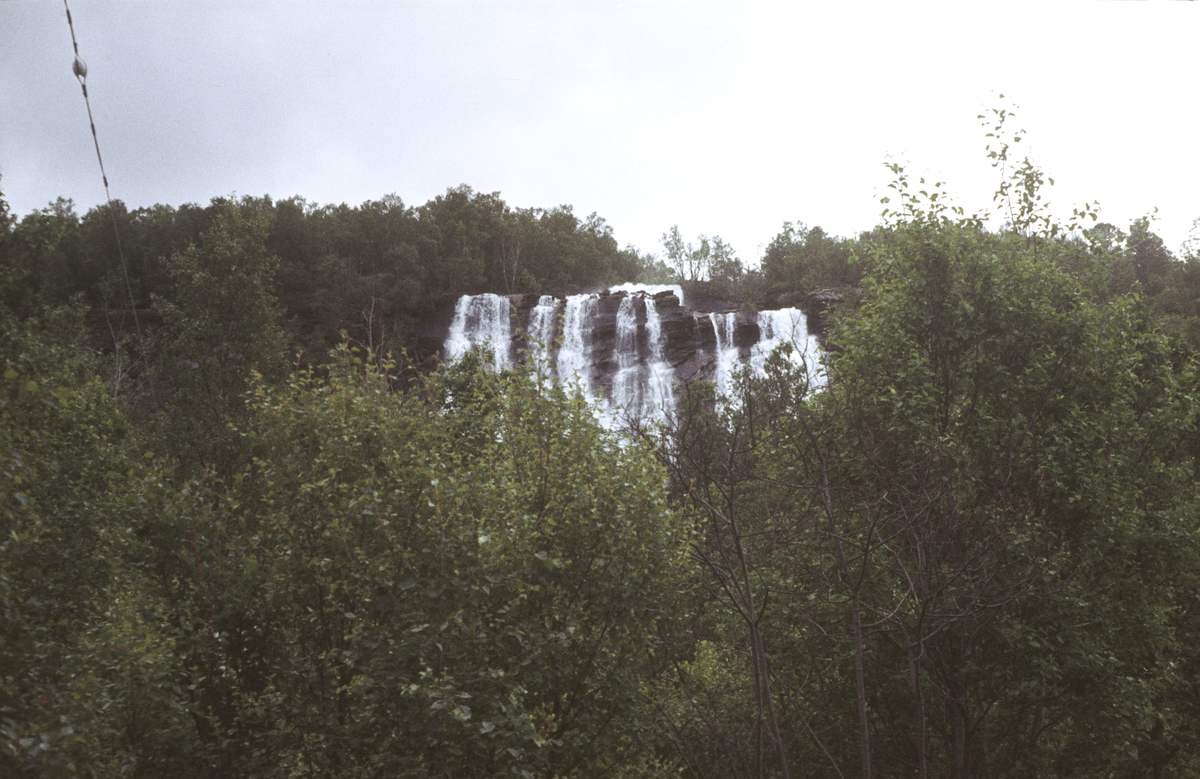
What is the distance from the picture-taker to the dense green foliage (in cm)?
694

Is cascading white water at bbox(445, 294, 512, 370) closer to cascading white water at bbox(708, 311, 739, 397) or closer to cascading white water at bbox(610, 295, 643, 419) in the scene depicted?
cascading white water at bbox(610, 295, 643, 419)

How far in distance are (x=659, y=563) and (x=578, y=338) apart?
42634 millimetres

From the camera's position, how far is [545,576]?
8070mm

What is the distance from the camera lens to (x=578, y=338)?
50.9m

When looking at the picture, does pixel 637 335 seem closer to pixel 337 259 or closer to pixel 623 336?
→ pixel 623 336

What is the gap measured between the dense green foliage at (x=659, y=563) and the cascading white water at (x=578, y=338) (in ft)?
104

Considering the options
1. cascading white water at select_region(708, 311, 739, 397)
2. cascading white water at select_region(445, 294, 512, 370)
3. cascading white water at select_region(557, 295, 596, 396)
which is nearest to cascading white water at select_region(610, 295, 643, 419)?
cascading white water at select_region(557, 295, 596, 396)

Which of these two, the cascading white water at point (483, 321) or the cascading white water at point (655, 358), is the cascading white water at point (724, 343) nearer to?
the cascading white water at point (655, 358)

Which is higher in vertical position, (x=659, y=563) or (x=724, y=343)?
(x=724, y=343)

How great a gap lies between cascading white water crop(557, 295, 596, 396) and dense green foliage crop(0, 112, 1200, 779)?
31.8 meters

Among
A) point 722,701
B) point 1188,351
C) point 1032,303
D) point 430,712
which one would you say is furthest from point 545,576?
point 1188,351

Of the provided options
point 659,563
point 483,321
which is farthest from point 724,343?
point 659,563

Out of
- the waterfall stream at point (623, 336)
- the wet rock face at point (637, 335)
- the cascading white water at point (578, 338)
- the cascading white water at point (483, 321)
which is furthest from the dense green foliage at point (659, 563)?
the cascading white water at point (483, 321)

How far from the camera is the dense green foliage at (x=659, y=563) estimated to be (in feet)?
22.8
